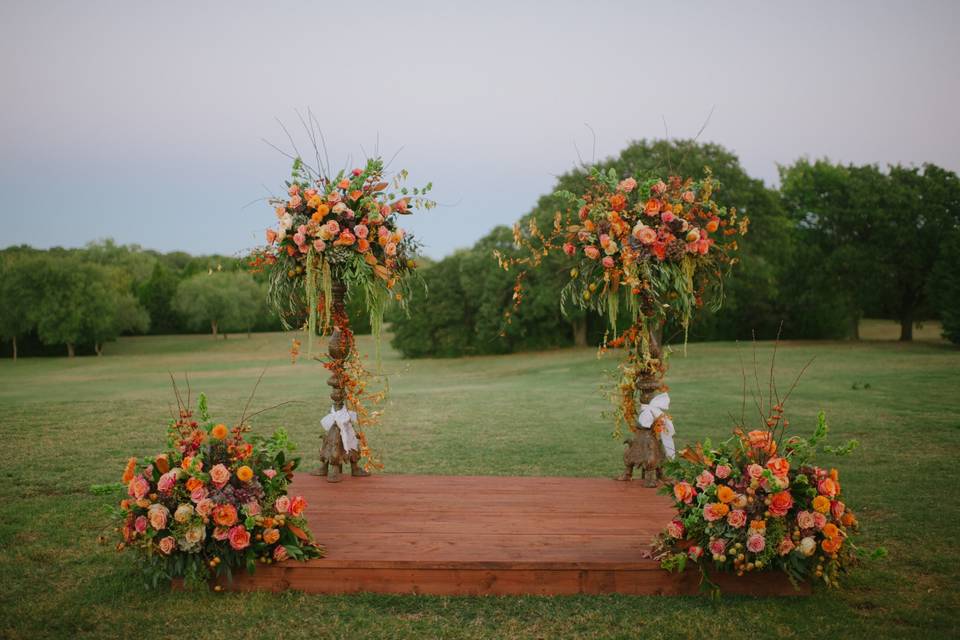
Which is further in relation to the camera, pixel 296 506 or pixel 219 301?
pixel 219 301

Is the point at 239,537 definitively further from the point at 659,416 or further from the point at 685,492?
the point at 659,416

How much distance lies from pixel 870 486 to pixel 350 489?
5945 mm

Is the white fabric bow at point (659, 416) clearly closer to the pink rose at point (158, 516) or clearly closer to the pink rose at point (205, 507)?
the pink rose at point (205, 507)

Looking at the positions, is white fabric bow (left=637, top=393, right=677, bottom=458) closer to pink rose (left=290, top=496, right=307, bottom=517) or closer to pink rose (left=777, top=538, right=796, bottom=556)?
pink rose (left=777, top=538, right=796, bottom=556)

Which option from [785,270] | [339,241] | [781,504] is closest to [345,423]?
[339,241]

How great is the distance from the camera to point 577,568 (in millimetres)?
4898

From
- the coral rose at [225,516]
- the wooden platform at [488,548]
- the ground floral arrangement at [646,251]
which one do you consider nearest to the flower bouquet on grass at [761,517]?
the wooden platform at [488,548]

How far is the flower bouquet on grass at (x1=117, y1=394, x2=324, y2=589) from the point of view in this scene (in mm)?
4785

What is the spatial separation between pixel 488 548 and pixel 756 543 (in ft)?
5.95

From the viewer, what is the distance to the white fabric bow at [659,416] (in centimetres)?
694

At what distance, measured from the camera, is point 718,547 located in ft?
15.3

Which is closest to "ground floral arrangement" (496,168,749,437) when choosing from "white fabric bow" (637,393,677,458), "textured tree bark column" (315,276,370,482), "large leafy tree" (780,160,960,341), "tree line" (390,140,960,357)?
"white fabric bow" (637,393,677,458)

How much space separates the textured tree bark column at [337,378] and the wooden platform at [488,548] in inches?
28.7

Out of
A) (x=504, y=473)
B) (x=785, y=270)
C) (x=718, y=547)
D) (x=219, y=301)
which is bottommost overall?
(x=504, y=473)
